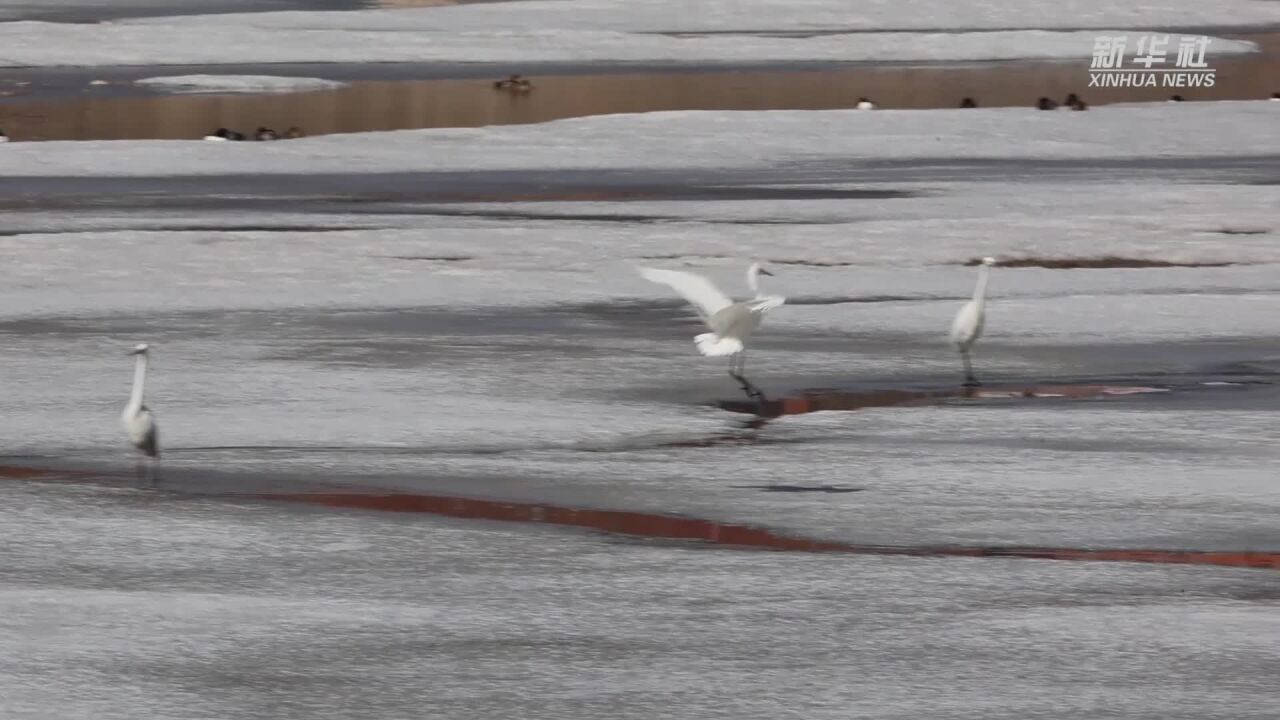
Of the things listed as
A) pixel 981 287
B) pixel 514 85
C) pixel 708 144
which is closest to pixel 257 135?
pixel 708 144

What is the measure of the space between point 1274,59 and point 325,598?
90.3 feet

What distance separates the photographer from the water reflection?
22.7m

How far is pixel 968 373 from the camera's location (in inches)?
380

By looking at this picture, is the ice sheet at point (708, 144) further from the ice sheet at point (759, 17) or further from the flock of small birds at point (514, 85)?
the ice sheet at point (759, 17)

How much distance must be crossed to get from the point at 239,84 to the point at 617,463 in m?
19.7

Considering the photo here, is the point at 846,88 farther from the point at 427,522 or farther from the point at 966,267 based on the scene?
the point at 427,522

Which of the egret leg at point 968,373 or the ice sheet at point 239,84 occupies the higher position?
the ice sheet at point 239,84

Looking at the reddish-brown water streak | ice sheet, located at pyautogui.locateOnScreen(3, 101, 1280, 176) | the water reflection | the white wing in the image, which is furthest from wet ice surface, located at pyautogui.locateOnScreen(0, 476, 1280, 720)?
the water reflection

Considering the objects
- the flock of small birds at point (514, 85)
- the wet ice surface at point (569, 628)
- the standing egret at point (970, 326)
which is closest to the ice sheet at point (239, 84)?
the flock of small birds at point (514, 85)

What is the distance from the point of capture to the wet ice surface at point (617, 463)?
17.5 ft

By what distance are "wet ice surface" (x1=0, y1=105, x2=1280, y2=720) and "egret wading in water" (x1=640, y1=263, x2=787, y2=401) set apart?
0.18 metres

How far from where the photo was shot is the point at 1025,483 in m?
7.42

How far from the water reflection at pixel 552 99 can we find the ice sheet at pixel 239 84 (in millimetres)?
564

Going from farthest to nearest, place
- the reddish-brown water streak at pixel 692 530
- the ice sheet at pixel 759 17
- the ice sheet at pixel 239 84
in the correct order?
1. the ice sheet at pixel 759 17
2. the ice sheet at pixel 239 84
3. the reddish-brown water streak at pixel 692 530
